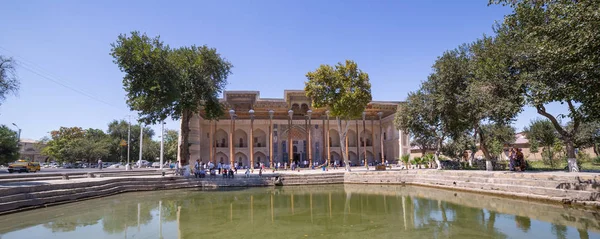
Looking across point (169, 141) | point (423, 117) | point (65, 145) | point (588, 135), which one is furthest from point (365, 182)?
point (65, 145)

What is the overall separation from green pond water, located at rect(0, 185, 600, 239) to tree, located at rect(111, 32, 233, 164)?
22.9 ft

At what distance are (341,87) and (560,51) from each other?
43.7 feet

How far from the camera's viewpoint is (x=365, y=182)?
19.2m

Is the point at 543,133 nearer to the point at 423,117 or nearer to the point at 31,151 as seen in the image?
the point at 423,117

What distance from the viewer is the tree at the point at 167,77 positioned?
1645 cm

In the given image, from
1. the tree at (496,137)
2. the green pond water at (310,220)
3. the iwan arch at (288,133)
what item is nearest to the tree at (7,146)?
the iwan arch at (288,133)

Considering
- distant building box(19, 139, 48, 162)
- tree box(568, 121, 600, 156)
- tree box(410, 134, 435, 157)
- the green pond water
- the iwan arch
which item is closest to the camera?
the green pond water

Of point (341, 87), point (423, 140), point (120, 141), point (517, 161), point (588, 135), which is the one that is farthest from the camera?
point (120, 141)

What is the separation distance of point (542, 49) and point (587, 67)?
49.3 inches

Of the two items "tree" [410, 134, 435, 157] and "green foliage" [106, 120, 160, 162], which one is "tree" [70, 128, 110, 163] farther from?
"tree" [410, 134, 435, 157]

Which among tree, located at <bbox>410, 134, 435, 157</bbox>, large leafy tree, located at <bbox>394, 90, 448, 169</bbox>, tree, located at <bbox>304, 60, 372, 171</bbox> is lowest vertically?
tree, located at <bbox>410, 134, 435, 157</bbox>

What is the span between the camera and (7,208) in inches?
371

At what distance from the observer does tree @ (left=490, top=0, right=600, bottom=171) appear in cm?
762

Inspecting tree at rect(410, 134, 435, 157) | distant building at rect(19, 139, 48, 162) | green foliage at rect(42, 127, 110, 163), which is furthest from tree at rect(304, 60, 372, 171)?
distant building at rect(19, 139, 48, 162)
